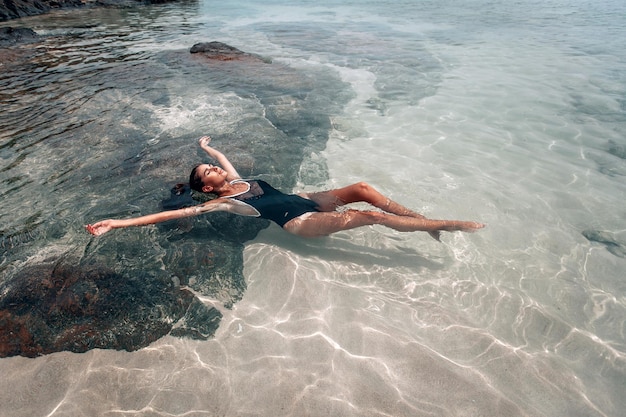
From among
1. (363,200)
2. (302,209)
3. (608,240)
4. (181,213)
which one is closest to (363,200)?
(363,200)

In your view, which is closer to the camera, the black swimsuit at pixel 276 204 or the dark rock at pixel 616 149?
the black swimsuit at pixel 276 204


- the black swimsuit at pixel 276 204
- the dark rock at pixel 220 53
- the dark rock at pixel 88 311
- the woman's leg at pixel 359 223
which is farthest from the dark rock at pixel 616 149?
the dark rock at pixel 220 53

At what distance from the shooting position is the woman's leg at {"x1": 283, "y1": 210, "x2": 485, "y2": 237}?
451 cm

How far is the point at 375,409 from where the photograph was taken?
2.96 metres

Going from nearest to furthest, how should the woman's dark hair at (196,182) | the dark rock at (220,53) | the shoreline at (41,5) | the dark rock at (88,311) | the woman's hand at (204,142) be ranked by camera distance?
1. the dark rock at (88,311)
2. the woman's dark hair at (196,182)
3. the woman's hand at (204,142)
4. the dark rock at (220,53)
5. the shoreline at (41,5)

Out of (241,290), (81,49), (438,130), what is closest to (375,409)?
(241,290)

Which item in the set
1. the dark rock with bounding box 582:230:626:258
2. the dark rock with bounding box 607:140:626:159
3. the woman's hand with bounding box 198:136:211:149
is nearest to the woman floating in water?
the woman's hand with bounding box 198:136:211:149

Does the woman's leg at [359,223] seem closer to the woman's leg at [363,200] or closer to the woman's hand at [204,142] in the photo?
the woman's leg at [363,200]

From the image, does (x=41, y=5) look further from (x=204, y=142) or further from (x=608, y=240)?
(x=608, y=240)

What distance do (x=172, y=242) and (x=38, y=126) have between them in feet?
18.4

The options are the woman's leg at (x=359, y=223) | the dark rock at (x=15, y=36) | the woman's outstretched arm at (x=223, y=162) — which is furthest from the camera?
the dark rock at (x=15, y=36)

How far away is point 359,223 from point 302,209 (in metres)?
0.78

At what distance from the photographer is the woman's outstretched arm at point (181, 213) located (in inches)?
159

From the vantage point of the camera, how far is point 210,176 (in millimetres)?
4684
